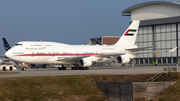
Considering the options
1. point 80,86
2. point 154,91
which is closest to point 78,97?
point 80,86

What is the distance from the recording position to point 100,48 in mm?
45875

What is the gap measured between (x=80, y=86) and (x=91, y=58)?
1807cm

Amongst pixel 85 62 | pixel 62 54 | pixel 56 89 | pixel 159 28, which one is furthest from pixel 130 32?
pixel 56 89

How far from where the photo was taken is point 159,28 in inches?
2795

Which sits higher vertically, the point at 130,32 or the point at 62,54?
the point at 130,32

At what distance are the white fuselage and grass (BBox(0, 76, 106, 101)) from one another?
610 inches

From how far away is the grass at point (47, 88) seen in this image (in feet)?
67.8

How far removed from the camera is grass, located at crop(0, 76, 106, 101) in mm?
20672

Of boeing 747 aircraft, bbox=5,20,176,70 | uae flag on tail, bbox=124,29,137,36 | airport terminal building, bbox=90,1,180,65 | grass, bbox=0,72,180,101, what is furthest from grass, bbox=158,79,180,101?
airport terminal building, bbox=90,1,180,65

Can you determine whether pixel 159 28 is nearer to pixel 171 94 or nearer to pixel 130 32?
pixel 130 32

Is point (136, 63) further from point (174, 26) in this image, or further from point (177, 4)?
point (177, 4)

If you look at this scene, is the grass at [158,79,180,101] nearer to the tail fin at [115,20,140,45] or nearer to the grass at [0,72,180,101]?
the grass at [0,72,180,101]

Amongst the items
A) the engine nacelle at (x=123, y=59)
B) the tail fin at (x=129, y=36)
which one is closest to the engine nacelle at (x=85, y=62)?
the engine nacelle at (x=123, y=59)

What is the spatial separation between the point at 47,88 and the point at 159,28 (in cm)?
5438
